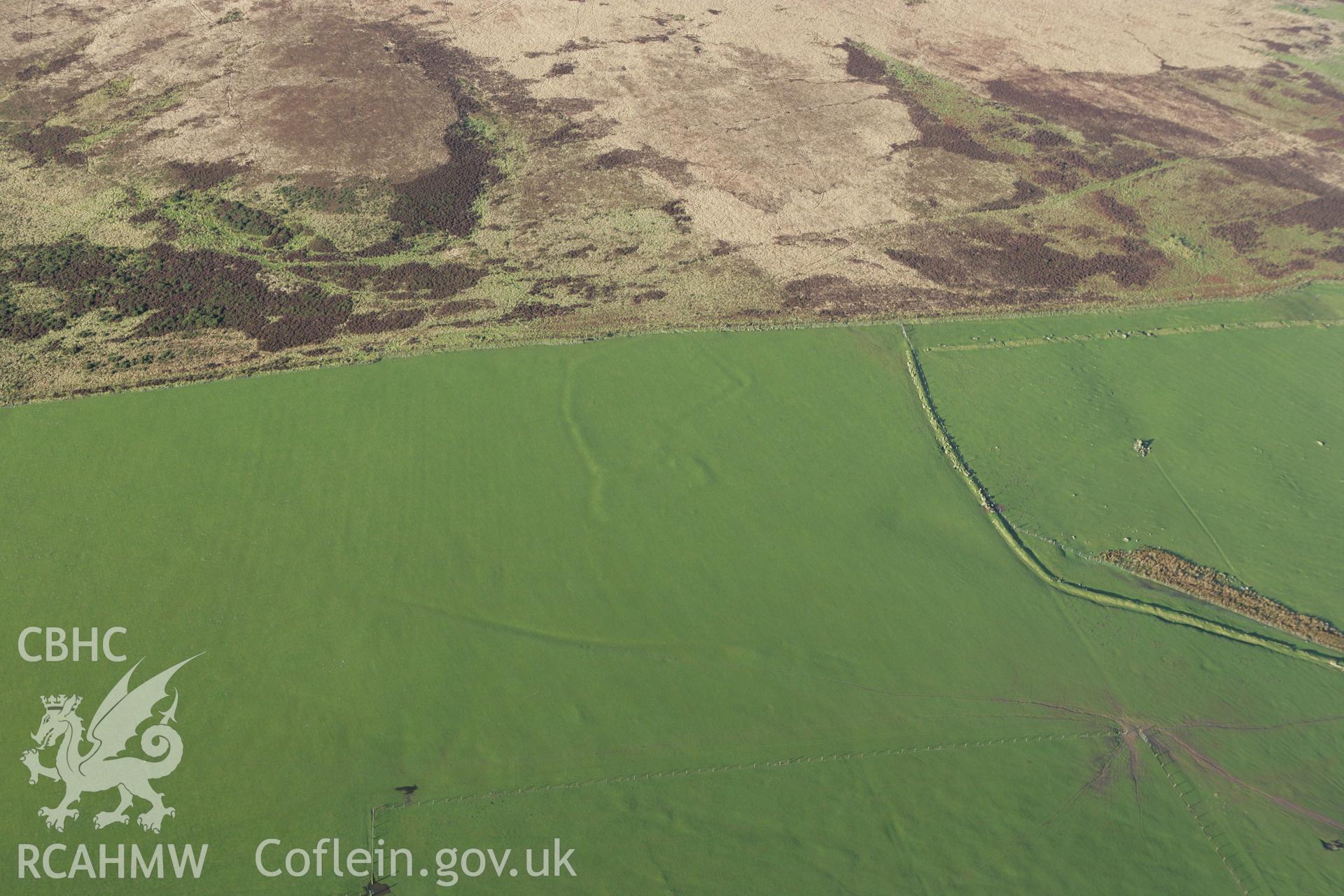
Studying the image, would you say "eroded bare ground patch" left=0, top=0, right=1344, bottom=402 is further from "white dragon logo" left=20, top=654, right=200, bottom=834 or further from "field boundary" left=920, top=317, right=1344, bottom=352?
"white dragon logo" left=20, top=654, right=200, bottom=834

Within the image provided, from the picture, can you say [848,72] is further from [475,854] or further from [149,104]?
[475,854]

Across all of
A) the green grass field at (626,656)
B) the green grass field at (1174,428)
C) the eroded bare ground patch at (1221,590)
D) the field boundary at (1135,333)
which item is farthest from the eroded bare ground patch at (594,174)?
the eroded bare ground patch at (1221,590)

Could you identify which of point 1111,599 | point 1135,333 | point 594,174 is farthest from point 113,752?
point 1135,333

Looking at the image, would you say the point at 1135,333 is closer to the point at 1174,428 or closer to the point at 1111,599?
the point at 1174,428

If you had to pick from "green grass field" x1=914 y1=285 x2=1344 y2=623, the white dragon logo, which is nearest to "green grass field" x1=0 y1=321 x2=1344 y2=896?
the white dragon logo

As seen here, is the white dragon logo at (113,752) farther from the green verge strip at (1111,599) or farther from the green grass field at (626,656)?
the green verge strip at (1111,599)

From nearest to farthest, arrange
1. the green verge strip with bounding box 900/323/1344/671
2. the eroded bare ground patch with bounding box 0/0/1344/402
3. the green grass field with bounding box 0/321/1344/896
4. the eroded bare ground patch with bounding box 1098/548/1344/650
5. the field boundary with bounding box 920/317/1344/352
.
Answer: the green grass field with bounding box 0/321/1344/896 < the green verge strip with bounding box 900/323/1344/671 < the eroded bare ground patch with bounding box 1098/548/1344/650 < the eroded bare ground patch with bounding box 0/0/1344/402 < the field boundary with bounding box 920/317/1344/352
